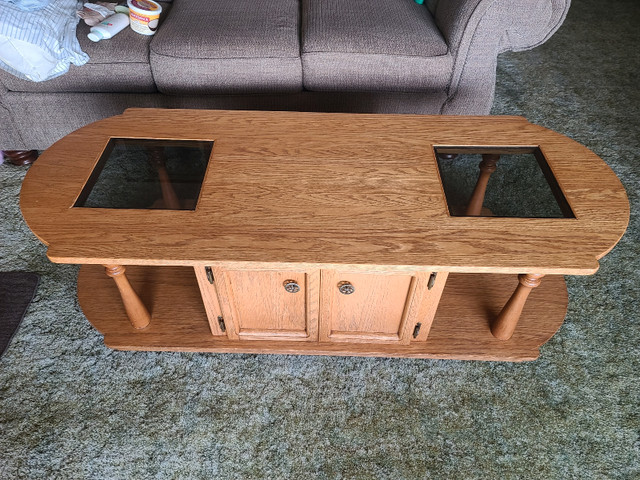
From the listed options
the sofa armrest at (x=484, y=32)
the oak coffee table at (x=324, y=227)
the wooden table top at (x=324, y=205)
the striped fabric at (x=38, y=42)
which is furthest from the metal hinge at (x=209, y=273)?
the sofa armrest at (x=484, y=32)

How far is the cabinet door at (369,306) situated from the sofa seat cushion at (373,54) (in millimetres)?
800

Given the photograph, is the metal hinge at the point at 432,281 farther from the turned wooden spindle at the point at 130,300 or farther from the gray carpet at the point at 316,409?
the turned wooden spindle at the point at 130,300

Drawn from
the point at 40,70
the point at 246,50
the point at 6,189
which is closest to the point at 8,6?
the point at 40,70

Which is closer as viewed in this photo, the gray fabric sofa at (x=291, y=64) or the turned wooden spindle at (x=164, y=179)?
the turned wooden spindle at (x=164, y=179)

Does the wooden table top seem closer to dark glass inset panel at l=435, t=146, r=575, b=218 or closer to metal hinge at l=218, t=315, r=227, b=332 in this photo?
dark glass inset panel at l=435, t=146, r=575, b=218

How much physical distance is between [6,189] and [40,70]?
1.46 ft

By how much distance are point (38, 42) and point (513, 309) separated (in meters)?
1.48

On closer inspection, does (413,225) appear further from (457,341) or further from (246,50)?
(246,50)

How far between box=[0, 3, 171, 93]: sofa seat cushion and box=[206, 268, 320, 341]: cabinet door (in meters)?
0.88

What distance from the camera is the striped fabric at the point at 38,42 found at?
1.40 metres

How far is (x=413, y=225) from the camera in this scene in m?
0.97

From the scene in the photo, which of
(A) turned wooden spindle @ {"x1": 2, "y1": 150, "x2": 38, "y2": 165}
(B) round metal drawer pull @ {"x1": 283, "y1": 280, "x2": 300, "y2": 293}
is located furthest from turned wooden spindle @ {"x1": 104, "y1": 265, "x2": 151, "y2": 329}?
(A) turned wooden spindle @ {"x1": 2, "y1": 150, "x2": 38, "y2": 165}

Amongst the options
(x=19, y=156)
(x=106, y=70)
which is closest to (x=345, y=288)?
(x=106, y=70)

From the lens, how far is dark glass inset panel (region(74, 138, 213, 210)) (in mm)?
1037
